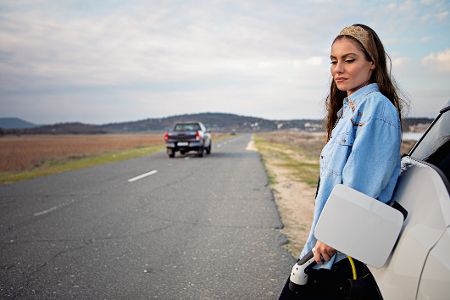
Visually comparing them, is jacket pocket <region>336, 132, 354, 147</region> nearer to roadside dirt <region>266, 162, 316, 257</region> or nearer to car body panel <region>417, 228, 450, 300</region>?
car body panel <region>417, 228, 450, 300</region>

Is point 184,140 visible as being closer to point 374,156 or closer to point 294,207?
point 294,207

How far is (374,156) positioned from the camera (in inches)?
58.3

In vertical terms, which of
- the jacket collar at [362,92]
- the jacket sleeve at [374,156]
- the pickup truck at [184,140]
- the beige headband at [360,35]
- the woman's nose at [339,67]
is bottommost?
the pickup truck at [184,140]

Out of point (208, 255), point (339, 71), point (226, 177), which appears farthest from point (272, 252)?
point (226, 177)

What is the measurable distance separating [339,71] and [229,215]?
4746 millimetres

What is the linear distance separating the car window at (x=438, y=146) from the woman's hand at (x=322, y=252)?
1.86 ft

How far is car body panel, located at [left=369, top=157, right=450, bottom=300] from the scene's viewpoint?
1209mm

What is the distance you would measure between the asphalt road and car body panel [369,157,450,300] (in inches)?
79.4

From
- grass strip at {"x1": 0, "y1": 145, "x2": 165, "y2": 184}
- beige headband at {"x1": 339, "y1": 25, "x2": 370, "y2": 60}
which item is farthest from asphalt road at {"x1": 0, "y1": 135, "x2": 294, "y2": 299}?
grass strip at {"x1": 0, "y1": 145, "x2": 165, "y2": 184}

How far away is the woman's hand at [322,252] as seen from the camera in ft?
5.07

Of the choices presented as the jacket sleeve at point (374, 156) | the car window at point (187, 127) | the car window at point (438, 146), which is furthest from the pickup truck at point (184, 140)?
the jacket sleeve at point (374, 156)

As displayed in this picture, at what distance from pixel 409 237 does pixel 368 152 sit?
364mm

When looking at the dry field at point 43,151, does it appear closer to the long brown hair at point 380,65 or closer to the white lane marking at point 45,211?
the white lane marking at point 45,211

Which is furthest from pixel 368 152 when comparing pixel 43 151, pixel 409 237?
pixel 43 151
